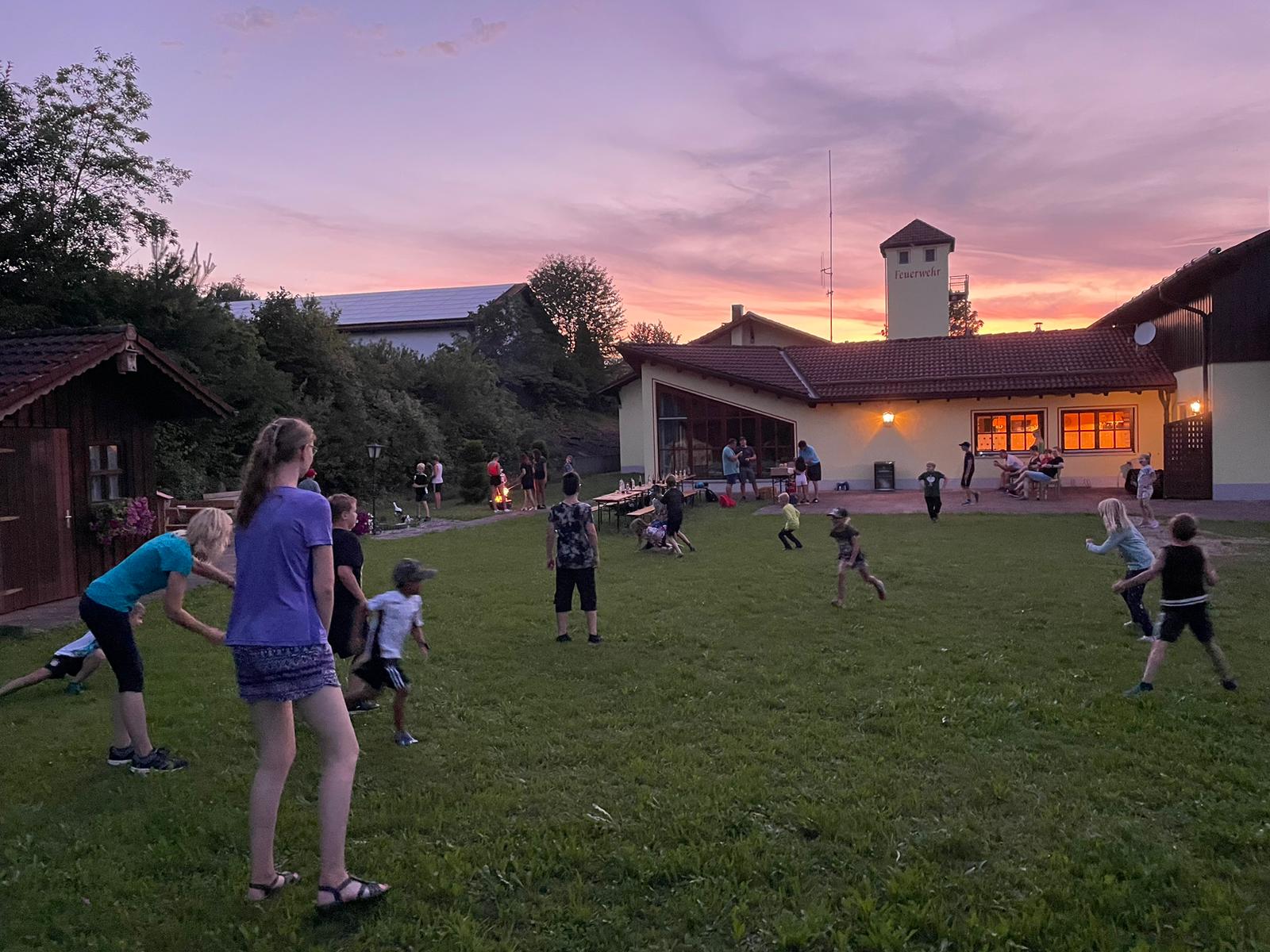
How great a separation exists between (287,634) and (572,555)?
4.78 m

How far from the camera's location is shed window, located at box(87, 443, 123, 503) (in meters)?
10.9

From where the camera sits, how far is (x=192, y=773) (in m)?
5.07

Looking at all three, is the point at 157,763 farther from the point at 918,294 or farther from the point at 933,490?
the point at 918,294

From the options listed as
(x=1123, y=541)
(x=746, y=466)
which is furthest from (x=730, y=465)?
(x=1123, y=541)

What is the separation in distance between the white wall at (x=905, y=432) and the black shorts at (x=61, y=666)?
21.2 metres

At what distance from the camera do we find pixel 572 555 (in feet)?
26.3

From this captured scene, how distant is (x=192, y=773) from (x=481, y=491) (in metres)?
20.8

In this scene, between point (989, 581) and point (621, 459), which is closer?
point (989, 581)

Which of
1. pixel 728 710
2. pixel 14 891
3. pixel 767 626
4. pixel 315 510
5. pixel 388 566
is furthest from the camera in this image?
pixel 388 566

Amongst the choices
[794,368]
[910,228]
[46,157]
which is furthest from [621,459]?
[46,157]

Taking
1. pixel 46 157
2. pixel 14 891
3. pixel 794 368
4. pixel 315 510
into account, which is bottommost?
pixel 14 891

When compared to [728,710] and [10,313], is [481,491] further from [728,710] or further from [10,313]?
[728,710]

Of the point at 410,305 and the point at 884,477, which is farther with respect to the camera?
the point at 410,305

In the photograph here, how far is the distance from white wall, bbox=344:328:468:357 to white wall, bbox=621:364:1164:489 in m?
19.1
